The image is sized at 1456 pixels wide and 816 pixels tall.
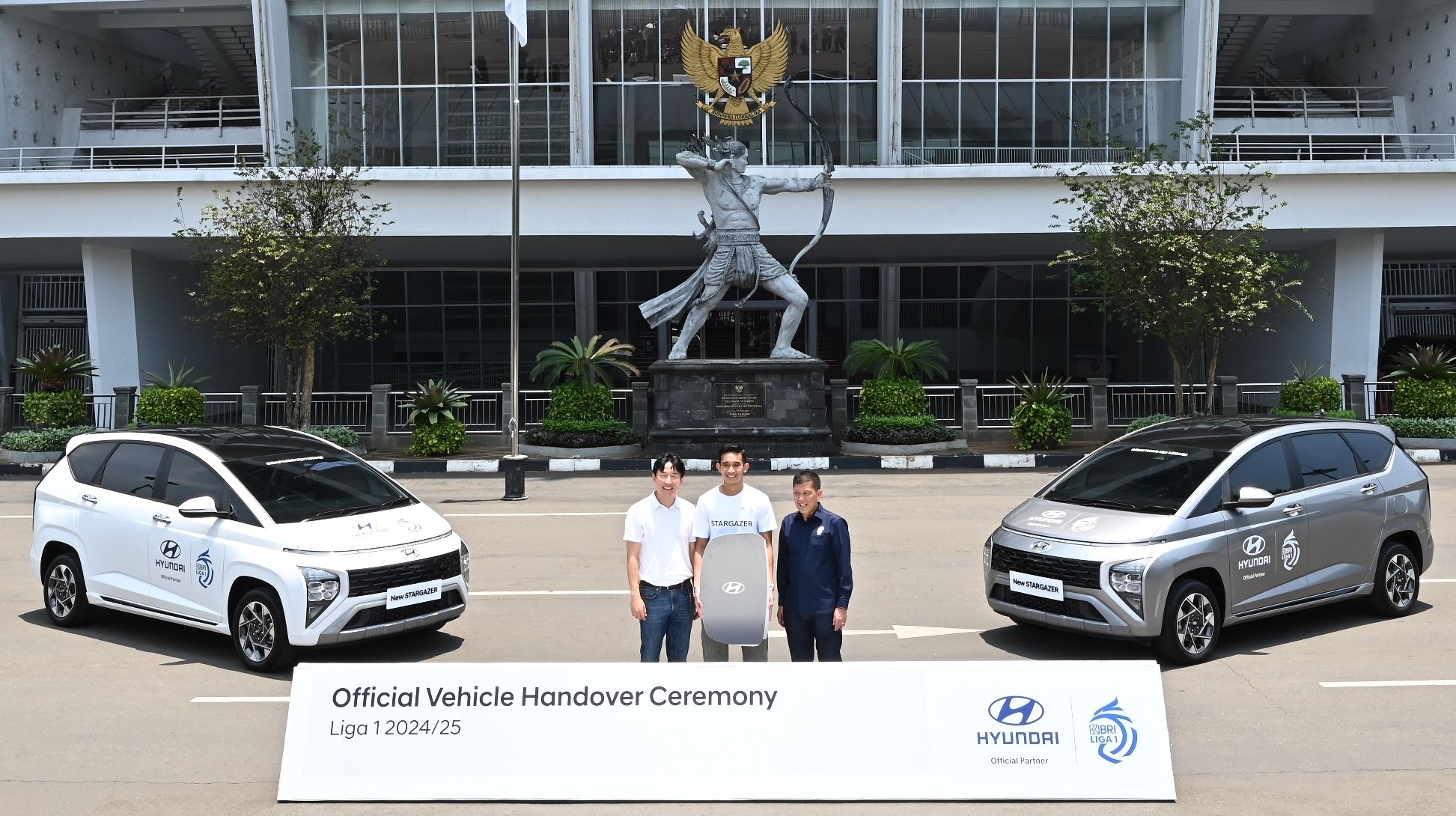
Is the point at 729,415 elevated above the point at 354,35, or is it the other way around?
the point at 354,35

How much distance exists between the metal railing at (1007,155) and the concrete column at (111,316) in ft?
62.3

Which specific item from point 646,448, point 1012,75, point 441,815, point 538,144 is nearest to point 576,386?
point 646,448

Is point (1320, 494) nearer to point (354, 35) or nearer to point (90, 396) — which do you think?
point (90, 396)

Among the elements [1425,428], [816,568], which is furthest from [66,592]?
[1425,428]

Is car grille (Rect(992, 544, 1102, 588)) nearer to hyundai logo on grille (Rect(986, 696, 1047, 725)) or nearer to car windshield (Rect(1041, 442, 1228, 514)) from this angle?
car windshield (Rect(1041, 442, 1228, 514))

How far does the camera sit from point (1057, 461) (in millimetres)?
22422

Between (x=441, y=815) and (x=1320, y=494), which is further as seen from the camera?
(x=1320, y=494)

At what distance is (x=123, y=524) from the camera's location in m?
9.78


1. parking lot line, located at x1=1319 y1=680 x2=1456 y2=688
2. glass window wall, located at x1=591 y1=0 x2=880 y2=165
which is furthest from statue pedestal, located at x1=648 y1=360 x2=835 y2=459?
Result: parking lot line, located at x1=1319 y1=680 x2=1456 y2=688

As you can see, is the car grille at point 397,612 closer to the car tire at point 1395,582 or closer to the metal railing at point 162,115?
the car tire at point 1395,582

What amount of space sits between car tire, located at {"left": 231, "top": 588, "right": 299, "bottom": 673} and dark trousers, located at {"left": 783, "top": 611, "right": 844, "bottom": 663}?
3717 mm

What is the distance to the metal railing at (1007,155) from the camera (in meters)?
30.2

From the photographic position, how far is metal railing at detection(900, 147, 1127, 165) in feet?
99.1

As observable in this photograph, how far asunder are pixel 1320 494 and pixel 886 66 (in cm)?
2174
